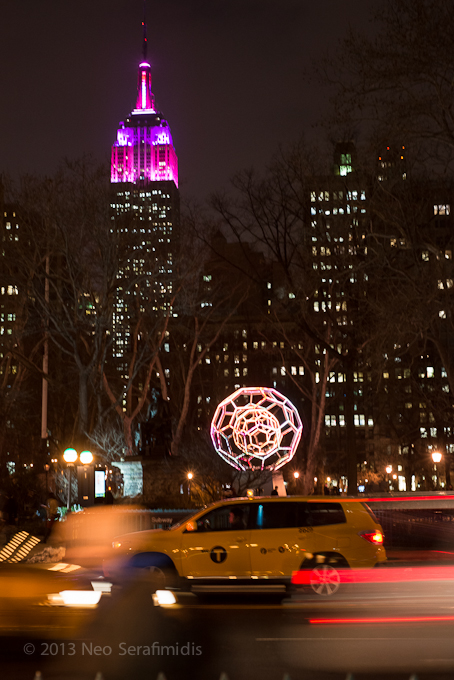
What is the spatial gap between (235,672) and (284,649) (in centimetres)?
121

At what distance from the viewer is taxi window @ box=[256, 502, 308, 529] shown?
12.5 metres

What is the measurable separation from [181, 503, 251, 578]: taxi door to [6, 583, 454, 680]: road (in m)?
0.77

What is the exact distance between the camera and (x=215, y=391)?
6144cm

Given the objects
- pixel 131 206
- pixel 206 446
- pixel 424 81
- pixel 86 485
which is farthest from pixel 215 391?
pixel 424 81

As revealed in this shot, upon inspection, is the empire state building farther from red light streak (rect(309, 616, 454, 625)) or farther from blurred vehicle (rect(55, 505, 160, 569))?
red light streak (rect(309, 616, 454, 625))

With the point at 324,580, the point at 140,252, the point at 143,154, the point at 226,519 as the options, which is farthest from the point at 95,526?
the point at 143,154

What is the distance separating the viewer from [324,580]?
472 inches

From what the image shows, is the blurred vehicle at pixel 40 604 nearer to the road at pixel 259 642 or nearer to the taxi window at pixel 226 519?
the road at pixel 259 642

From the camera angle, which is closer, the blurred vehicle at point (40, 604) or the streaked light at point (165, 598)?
the blurred vehicle at point (40, 604)

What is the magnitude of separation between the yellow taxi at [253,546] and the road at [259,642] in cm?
71

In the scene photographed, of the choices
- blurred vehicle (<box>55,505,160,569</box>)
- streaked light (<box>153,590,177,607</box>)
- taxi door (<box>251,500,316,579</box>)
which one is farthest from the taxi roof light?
blurred vehicle (<box>55,505,160,569</box>)

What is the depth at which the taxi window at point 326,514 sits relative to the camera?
493 inches

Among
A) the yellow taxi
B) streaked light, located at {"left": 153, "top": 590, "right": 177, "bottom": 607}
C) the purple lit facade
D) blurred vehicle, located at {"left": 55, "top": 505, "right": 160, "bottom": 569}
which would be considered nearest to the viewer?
streaked light, located at {"left": 153, "top": 590, "right": 177, "bottom": 607}

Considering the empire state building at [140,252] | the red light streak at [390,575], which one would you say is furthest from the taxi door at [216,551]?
the empire state building at [140,252]
